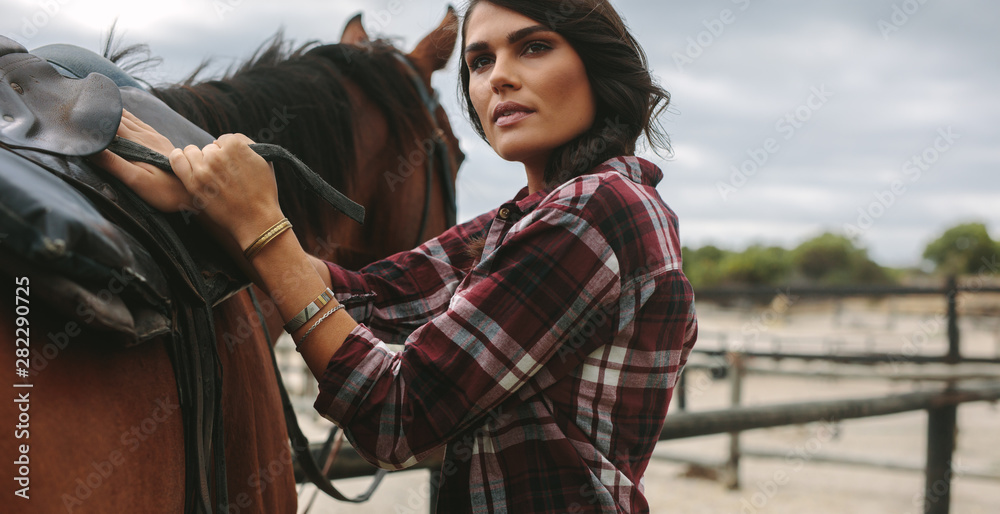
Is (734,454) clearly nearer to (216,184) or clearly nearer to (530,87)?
(530,87)

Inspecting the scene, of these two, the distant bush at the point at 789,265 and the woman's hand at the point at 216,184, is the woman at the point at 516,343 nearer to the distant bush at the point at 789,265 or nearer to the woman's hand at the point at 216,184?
the woman's hand at the point at 216,184

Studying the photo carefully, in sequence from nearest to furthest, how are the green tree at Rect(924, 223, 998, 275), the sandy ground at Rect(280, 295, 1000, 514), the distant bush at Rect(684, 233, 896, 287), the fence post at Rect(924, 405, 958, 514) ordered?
the fence post at Rect(924, 405, 958, 514) < the sandy ground at Rect(280, 295, 1000, 514) < the green tree at Rect(924, 223, 998, 275) < the distant bush at Rect(684, 233, 896, 287)

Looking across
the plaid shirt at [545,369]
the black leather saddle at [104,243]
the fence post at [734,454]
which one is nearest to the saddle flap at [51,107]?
the black leather saddle at [104,243]

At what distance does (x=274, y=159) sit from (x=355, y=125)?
2.58 ft

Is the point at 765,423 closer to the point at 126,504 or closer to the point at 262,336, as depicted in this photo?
the point at 262,336

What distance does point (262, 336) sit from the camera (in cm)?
127

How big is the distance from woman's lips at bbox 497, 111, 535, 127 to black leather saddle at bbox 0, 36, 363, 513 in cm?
31

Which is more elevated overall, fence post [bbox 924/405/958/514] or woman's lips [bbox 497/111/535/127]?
woman's lips [bbox 497/111/535/127]

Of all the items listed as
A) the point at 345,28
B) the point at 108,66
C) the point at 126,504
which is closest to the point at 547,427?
the point at 126,504

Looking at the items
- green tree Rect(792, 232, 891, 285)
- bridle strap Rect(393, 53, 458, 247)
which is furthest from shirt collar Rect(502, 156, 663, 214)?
green tree Rect(792, 232, 891, 285)

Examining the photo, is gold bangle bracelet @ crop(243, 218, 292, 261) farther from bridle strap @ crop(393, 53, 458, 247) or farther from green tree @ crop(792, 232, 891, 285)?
green tree @ crop(792, 232, 891, 285)

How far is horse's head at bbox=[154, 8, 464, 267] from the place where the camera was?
148 cm

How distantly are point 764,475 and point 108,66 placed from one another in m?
6.39

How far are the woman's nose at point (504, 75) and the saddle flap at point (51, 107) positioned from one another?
0.58 metres
